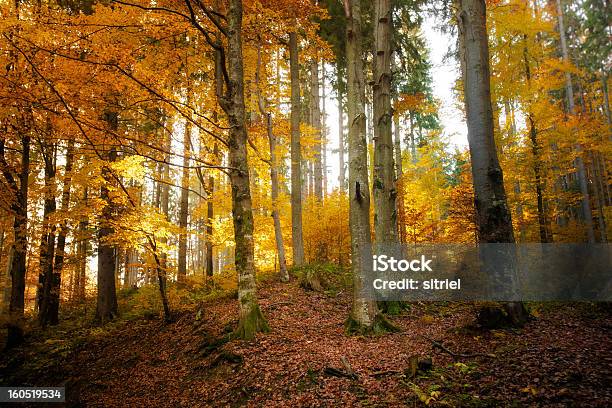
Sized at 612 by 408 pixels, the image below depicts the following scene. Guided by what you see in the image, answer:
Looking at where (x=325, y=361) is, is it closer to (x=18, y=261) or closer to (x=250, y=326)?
(x=250, y=326)

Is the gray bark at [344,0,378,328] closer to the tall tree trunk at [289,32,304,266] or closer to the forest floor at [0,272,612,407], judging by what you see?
the forest floor at [0,272,612,407]

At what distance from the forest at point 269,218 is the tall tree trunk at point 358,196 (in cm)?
4

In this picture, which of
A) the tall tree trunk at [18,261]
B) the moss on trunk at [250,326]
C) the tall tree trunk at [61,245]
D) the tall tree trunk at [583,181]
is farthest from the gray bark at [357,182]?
the tall tree trunk at [583,181]

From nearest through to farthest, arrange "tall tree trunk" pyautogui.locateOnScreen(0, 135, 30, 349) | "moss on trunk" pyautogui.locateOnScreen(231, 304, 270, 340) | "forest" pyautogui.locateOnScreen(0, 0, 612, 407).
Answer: "forest" pyautogui.locateOnScreen(0, 0, 612, 407), "moss on trunk" pyautogui.locateOnScreen(231, 304, 270, 340), "tall tree trunk" pyautogui.locateOnScreen(0, 135, 30, 349)

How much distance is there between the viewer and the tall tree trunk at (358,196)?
611 centimetres

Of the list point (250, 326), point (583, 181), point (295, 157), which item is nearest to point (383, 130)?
point (295, 157)

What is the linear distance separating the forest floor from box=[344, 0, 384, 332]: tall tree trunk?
43 cm

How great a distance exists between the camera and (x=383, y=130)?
26.8 feet

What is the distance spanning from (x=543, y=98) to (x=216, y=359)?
533 inches

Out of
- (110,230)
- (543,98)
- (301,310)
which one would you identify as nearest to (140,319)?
(110,230)

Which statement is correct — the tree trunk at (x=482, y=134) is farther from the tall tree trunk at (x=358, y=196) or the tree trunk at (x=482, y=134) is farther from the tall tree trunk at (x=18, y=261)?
the tall tree trunk at (x=18, y=261)

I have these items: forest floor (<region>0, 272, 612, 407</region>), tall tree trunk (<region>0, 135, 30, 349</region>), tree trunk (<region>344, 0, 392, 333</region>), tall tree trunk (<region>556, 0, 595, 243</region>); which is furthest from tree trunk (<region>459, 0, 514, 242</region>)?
tall tree trunk (<region>0, 135, 30, 349</region>)

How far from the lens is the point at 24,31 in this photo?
7855 mm

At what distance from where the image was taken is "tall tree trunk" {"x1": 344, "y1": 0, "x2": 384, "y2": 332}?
6.11 meters
